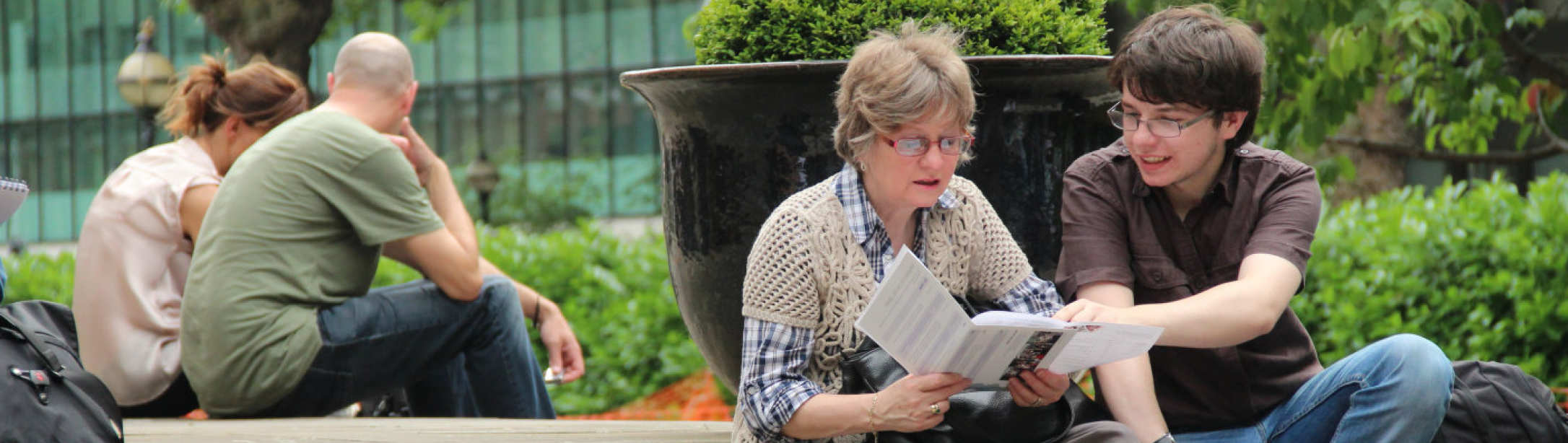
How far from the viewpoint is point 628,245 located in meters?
7.43

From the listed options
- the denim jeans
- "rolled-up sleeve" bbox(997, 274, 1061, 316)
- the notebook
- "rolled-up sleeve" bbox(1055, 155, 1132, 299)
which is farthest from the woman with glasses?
the denim jeans

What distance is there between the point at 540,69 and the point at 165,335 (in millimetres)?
25987

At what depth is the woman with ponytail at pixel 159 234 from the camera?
3.94 metres

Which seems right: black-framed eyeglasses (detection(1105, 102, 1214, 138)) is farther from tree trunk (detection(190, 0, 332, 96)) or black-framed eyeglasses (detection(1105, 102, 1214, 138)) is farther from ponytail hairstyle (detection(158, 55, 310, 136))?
tree trunk (detection(190, 0, 332, 96))

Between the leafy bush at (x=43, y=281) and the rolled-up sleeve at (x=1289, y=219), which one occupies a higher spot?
the rolled-up sleeve at (x=1289, y=219)

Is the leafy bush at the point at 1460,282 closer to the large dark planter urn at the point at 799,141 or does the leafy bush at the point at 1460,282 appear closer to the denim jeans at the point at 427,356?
the large dark planter urn at the point at 799,141

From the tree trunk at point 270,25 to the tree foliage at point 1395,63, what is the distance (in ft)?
25.3

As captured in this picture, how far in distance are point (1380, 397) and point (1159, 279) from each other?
1.42ft

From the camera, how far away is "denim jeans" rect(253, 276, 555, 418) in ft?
12.5

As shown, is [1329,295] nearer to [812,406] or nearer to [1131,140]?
[1131,140]

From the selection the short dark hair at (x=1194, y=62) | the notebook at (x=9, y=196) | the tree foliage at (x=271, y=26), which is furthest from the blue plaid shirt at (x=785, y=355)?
the tree foliage at (x=271, y=26)

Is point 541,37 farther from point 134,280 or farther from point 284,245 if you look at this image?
point 284,245

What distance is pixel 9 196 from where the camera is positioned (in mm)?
2658

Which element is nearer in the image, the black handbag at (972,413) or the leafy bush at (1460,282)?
the black handbag at (972,413)
